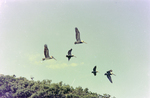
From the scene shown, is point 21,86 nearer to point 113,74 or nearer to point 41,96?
point 41,96

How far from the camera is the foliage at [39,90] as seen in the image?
3312 centimetres

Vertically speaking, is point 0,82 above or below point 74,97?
above

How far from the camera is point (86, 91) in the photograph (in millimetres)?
37938

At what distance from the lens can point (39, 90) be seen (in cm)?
3528

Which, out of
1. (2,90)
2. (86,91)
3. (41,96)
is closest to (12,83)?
(2,90)

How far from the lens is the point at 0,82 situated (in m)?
39.4

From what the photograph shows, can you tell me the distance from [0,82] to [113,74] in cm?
2948

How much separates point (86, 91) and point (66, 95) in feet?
21.4

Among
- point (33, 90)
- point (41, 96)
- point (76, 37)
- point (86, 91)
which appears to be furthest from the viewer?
point (86, 91)

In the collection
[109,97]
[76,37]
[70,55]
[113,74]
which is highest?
[76,37]

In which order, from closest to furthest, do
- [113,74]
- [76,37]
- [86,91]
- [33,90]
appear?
[76,37], [113,74], [33,90], [86,91]

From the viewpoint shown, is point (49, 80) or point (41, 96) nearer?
point (41, 96)

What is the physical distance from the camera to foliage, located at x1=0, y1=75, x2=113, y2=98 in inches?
1304

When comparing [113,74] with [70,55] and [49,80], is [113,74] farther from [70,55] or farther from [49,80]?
[49,80]
